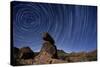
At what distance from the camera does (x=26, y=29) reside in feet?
6.73

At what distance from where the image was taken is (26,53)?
6.72ft

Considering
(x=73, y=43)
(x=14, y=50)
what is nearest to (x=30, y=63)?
(x=14, y=50)

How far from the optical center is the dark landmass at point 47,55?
2023mm

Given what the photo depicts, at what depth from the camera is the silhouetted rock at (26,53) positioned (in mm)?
2029

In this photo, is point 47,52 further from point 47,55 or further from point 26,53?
point 26,53

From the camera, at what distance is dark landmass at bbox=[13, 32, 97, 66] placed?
202 cm

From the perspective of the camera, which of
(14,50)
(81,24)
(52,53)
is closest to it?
(14,50)


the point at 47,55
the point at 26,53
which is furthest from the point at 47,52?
the point at 26,53

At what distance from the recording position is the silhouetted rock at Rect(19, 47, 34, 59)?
203cm

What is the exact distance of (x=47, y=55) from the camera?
2.13 m

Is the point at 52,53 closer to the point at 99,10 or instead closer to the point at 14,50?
the point at 14,50

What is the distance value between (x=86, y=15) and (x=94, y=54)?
17.3 inches

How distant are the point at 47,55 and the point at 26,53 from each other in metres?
0.22

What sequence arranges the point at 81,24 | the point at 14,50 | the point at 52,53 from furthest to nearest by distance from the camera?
the point at 81,24
the point at 52,53
the point at 14,50
